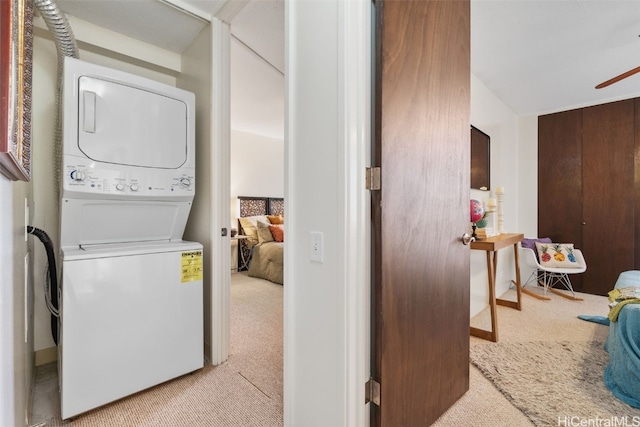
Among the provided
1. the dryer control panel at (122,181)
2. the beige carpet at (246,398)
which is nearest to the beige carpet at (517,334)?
the beige carpet at (246,398)

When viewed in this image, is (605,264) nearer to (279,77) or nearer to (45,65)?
(279,77)

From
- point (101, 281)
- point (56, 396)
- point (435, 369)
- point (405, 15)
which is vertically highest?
point (405, 15)

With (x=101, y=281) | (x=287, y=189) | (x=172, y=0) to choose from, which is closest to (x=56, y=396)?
(x=101, y=281)

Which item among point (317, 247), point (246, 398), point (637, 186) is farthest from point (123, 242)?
point (637, 186)

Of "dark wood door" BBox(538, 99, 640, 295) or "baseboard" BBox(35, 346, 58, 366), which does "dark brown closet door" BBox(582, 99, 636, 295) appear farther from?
"baseboard" BBox(35, 346, 58, 366)

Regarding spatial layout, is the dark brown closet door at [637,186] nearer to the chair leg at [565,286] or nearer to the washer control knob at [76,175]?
the chair leg at [565,286]

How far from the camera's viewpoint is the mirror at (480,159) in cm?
320

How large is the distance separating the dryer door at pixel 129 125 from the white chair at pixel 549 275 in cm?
413

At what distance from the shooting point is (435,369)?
1.51 m

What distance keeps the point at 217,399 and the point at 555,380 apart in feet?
6.77

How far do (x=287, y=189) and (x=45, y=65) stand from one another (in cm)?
201

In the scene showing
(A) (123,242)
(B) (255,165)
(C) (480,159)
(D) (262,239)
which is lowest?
(D) (262,239)

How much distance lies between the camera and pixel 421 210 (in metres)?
1.39

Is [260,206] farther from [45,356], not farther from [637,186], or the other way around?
[637,186]
